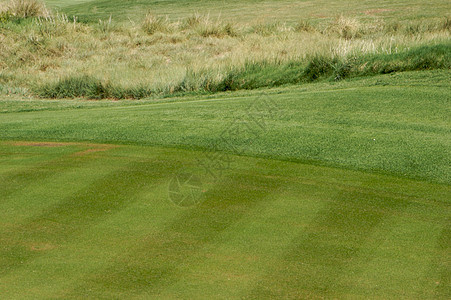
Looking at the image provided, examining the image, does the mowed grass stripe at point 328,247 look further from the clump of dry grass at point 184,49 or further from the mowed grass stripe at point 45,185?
the clump of dry grass at point 184,49

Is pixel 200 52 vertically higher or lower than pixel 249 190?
lower

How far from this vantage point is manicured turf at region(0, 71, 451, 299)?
3.76 meters

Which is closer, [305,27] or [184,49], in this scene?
[184,49]

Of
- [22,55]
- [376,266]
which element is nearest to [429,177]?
[376,266]

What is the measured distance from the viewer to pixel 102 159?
6.62 meters

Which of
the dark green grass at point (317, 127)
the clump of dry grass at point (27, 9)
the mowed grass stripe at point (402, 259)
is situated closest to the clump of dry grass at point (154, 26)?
the clump of dry grass at point (27, 9)

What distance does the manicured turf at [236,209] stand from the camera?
3758mm

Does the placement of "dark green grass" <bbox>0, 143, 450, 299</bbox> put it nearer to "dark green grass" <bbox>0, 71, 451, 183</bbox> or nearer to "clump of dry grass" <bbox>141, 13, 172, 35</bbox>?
"dark green grass" <bbox>0, 71, 451, 183</bbox>

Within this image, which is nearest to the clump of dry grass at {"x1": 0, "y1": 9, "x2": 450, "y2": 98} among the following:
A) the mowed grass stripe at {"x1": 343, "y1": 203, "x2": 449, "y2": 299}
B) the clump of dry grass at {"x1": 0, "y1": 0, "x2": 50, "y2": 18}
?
the clump of dry grass at {"x1": 0, "y1": 0, "x2": 50, "y2": 18}

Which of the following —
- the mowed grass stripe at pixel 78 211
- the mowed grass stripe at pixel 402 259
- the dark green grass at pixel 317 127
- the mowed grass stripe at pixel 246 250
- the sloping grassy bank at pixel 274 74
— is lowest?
the sloping grassy bank at pixel 274 74

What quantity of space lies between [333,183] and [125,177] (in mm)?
2222

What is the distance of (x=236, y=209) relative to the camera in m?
4.93

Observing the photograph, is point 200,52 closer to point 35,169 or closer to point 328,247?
point 35,169

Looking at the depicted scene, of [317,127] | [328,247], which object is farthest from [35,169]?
[317,127]
